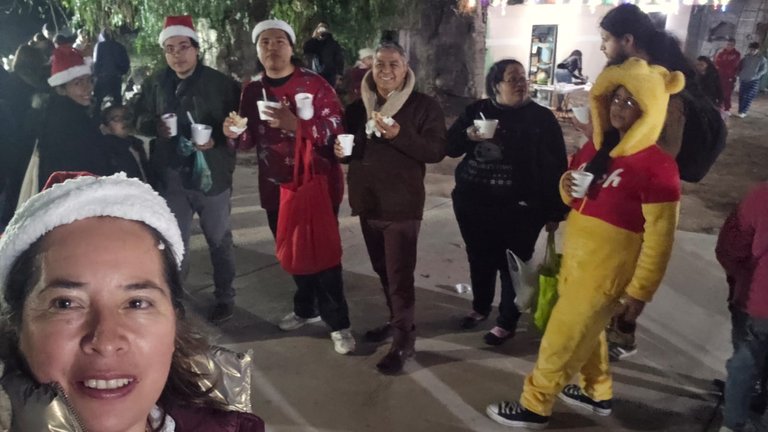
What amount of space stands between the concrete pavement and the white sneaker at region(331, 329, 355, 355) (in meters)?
0.05

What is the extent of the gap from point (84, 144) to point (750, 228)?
11.1ft

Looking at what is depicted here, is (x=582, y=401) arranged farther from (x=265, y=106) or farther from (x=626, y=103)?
(x=265, y=106)

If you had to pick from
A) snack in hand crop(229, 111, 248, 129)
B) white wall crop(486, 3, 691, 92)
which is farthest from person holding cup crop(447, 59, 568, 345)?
white wall crop(486, 3, 691, 92)

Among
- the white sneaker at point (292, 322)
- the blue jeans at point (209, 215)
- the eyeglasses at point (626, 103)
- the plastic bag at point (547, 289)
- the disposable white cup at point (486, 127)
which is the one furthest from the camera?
the white sneaker at point (292, 322)

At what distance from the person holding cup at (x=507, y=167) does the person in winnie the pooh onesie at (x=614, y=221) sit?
52cm

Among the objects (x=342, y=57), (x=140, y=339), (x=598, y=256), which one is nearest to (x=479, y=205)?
(x=598, y=256)

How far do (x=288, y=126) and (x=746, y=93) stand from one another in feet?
48.3

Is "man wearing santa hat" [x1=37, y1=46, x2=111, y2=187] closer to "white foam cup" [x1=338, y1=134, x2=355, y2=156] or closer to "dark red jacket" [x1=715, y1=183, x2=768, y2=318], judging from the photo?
"white foam cup" [x1=338, y1=134, x2=355, y2=156]

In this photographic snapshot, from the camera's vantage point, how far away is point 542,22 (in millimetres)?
15188

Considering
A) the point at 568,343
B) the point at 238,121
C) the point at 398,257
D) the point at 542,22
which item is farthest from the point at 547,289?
the point at 542,22

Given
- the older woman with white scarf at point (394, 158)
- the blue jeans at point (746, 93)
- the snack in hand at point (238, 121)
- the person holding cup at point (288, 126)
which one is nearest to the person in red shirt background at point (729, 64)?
the blue jeans at point (746, 93)

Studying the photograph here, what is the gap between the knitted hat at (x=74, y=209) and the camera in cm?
122

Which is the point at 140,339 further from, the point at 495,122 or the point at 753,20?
the point at 753,20

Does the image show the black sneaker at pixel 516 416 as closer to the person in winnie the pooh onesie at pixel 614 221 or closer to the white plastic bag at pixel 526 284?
the person in winnie the pooh onesie at pixel 614 221
